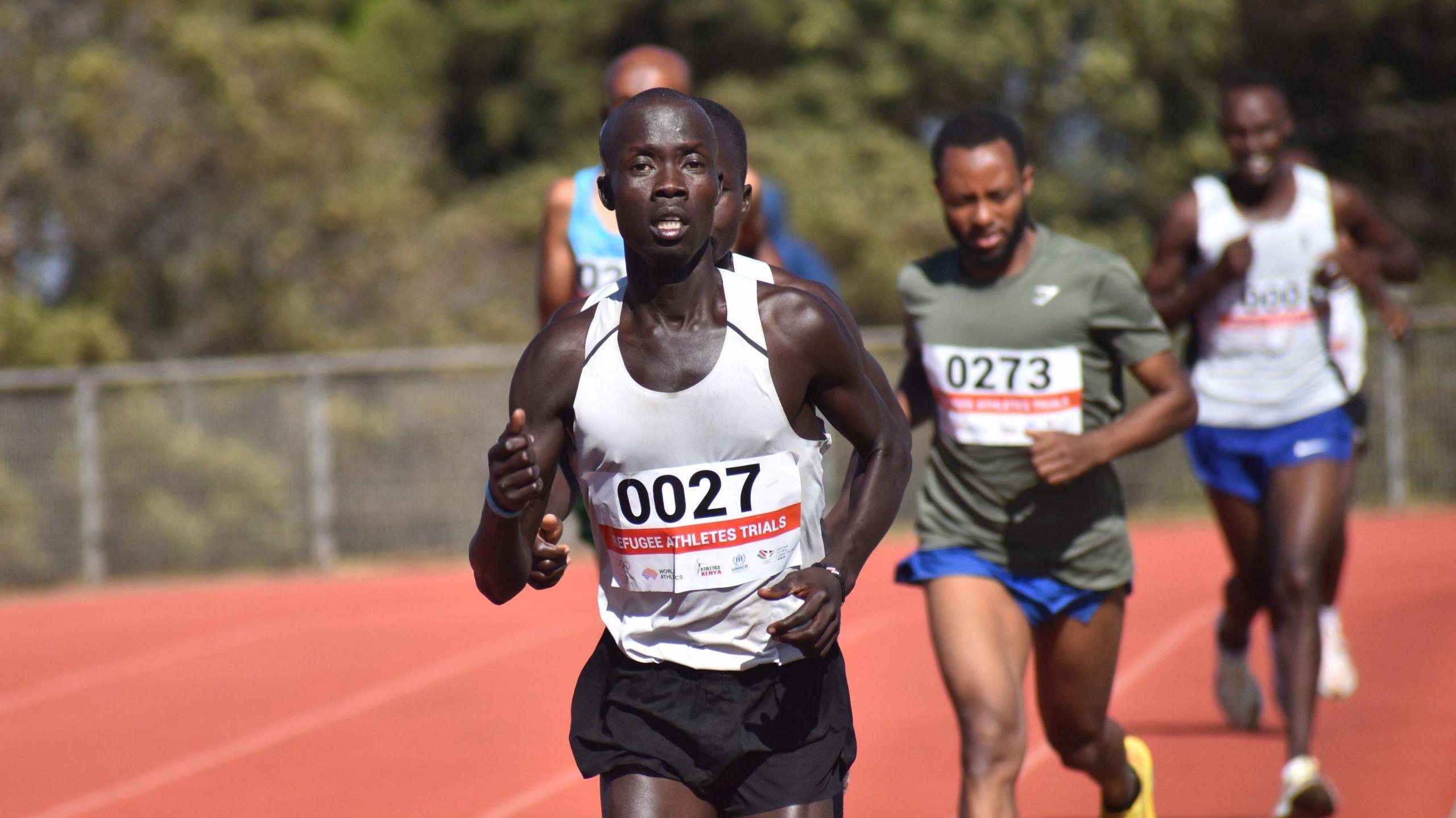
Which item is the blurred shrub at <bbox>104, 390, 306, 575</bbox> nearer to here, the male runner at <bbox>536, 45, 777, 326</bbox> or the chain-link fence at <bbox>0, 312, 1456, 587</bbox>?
the chain-link fence at <bbox>0, 312, 1456, 587</bbox>

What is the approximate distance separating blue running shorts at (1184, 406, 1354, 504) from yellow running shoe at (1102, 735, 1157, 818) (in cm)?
163

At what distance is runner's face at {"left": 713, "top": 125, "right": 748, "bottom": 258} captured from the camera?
3607mm

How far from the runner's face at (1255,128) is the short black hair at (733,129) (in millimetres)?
3151

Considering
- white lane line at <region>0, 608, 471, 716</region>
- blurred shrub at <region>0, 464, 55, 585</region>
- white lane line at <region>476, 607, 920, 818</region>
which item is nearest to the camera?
white lane line at <region>476, 607, 920, 818</region>

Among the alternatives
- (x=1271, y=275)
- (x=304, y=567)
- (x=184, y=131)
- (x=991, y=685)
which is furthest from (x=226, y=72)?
(x=991, y=685)

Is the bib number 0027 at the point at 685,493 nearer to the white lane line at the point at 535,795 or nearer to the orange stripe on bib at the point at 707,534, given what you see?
the orange stripe on bib at the point at 707,534

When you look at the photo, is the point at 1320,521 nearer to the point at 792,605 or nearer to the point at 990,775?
the point at 990,775

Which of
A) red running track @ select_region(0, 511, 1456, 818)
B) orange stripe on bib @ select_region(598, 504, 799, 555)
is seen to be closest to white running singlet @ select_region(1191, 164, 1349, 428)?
red running track @ select_region(0, 511, 1456, 818)

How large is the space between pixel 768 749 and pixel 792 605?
26 centimetres

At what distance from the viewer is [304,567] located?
653 inches

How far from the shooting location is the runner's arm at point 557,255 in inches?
241

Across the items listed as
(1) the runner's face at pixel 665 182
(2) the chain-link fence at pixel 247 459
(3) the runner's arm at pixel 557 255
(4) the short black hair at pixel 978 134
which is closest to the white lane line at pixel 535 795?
(3) the runner's arm at pixel 557 255

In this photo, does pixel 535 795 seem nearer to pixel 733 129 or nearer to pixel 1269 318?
pixel 1269 318

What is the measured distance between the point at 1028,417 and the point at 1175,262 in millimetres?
1959
